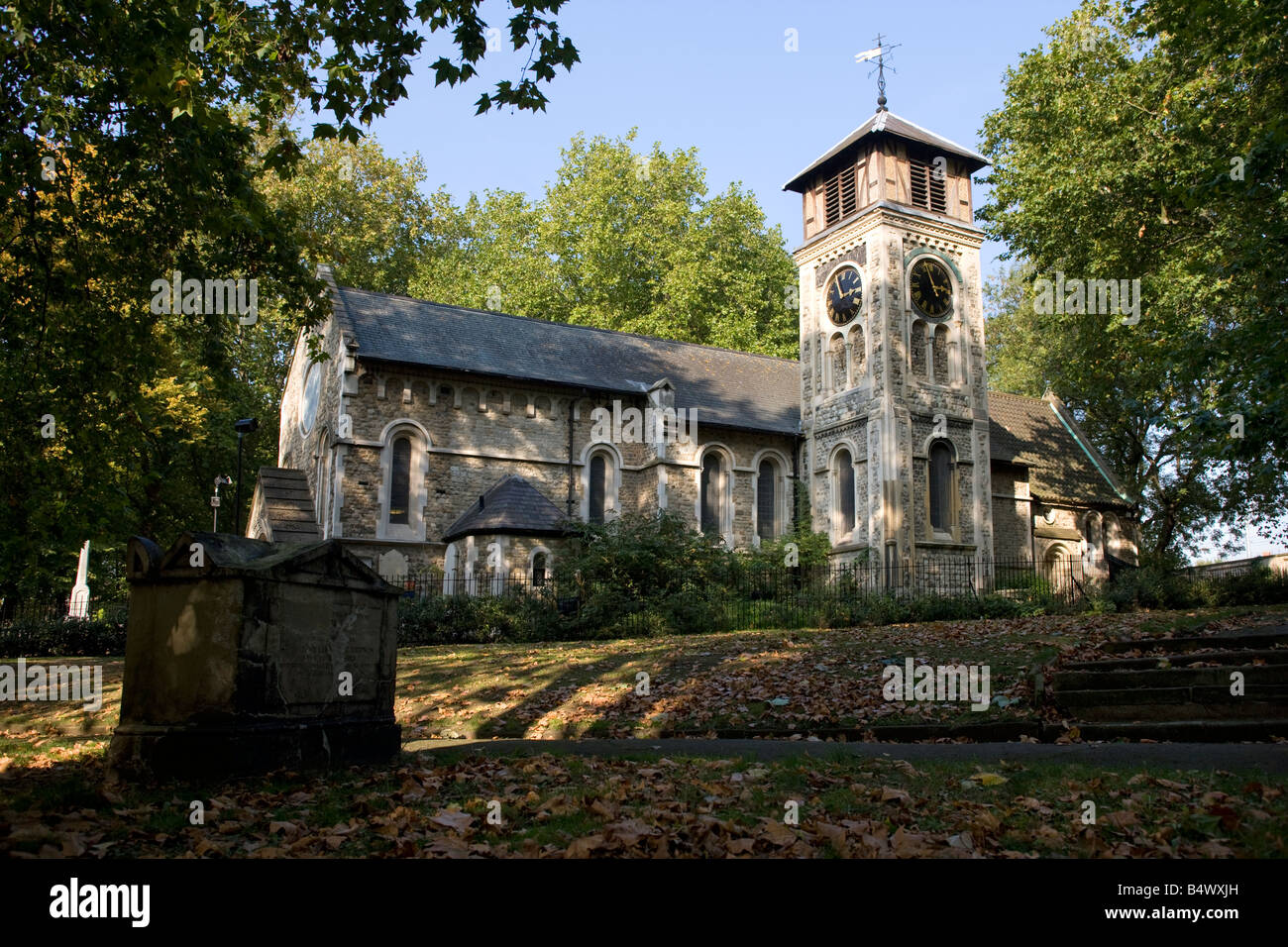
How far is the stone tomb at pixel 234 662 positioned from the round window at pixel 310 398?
70.1 feet

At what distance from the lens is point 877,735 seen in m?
9.53

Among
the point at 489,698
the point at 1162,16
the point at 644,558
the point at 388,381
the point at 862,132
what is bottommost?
the point at 489,698

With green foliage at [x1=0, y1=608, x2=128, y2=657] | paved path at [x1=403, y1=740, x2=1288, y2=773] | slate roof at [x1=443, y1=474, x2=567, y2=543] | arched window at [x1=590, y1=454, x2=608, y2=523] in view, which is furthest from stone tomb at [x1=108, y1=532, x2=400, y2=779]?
arched window at [x1=590, y1=454, x2=608, y2=523]

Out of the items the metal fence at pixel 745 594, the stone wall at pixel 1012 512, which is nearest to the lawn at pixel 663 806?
the metal fence at pixel 745 594

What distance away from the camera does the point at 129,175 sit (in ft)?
33.4

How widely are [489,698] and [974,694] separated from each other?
20.5 ft

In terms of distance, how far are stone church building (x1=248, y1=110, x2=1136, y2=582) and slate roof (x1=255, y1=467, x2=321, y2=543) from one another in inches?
2.8

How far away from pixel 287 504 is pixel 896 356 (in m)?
18.1

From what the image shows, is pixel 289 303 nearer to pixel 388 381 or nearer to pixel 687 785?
pixel 687 785

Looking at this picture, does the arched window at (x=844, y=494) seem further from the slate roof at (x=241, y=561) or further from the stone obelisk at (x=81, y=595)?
the slate roof at (x=241, y=561)

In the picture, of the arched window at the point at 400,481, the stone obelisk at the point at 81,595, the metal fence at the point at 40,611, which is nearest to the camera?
the metal fence at the point at 40,611

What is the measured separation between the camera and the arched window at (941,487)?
92.5 feet

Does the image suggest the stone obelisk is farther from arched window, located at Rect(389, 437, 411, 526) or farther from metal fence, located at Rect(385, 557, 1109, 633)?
metal fence, located at Rect(385, 557, 1109, 633)
